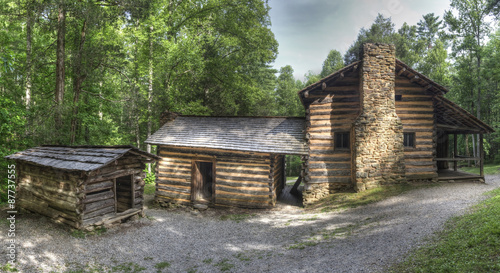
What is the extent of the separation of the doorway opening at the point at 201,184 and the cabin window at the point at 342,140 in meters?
7.47

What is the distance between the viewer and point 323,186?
13141mm

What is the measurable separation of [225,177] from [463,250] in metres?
10.3

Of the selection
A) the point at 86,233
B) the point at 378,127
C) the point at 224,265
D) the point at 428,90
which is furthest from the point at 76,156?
the point at 428,90

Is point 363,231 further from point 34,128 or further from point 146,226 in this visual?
point 34,128

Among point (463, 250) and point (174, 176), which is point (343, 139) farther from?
point (174, 176)

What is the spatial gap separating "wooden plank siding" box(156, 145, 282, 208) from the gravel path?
1.82 meters

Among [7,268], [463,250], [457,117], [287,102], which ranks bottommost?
[7,268]

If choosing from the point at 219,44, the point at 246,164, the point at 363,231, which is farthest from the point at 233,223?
the point at 219,44

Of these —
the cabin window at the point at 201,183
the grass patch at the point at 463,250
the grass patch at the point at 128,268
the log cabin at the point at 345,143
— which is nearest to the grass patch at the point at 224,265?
the grass patch at the point at 128,268

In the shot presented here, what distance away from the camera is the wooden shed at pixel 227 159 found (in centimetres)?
1301

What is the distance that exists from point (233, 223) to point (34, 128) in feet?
39.9

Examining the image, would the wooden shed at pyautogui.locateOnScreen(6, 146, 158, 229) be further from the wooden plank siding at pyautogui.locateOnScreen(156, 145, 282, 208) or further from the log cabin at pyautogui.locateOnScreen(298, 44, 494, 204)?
the log cabin at pyautogui.locateOnScreen(298, 44, 494, 204)

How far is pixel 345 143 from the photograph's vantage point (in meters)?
13.5

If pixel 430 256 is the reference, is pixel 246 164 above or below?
above
